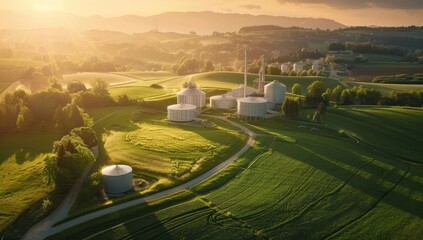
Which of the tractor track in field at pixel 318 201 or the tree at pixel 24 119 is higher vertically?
the tree at pixel 24 119

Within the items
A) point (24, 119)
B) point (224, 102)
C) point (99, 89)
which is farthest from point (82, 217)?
point (99, 89)

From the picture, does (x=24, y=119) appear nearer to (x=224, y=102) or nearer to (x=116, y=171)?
(x=116, y=171)

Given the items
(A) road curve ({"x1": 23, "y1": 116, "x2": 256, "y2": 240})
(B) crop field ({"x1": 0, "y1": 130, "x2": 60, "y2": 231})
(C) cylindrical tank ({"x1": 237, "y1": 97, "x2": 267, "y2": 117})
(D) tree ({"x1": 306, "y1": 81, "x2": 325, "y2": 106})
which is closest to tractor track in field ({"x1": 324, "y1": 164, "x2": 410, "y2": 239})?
(A) road curve ({"x1": 23, "y1": 116, "x2": 256, "y2": 240})

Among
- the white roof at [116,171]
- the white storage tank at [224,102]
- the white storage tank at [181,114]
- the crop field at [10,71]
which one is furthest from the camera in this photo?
the crop field at [10,71]

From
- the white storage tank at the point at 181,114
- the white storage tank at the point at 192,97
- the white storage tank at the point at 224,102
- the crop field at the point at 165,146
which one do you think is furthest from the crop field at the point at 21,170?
the white storage tank at the point at 224,102

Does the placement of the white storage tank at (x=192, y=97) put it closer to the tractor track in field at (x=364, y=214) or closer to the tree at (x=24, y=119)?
the tree at (x=24, y=119)

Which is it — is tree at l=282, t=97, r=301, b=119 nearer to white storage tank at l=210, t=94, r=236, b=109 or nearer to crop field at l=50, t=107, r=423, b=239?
white storage tank at l=210, t=94, r=236, b=109

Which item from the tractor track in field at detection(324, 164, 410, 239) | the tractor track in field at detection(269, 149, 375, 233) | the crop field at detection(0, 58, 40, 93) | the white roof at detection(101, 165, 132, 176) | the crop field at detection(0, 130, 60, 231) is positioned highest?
the crop field at detection(0, 58, 40, 93)
